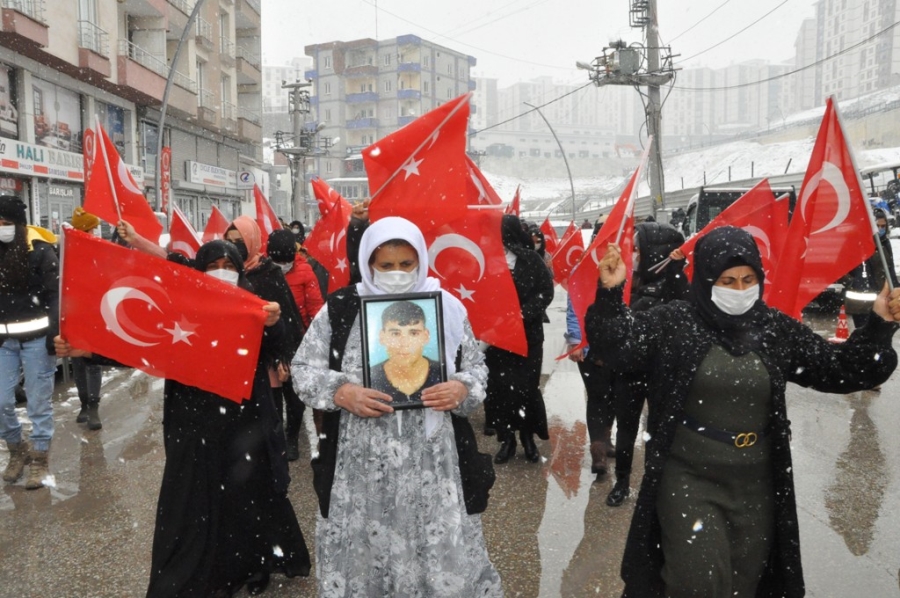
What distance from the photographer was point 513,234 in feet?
18.8

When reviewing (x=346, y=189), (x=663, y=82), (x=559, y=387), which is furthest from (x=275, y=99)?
(x=559, y=387)

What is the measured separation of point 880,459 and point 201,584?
4861mm

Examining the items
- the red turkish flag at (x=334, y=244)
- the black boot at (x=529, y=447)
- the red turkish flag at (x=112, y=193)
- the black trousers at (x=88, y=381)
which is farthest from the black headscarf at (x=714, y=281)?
the black trousers at (x=88, y=381)

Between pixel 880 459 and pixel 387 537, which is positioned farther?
pixel 880 459

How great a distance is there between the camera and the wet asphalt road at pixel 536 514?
384 centimetres

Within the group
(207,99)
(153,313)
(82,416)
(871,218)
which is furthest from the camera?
(207,99)

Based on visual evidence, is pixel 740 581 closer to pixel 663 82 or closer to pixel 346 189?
pixel 663 82

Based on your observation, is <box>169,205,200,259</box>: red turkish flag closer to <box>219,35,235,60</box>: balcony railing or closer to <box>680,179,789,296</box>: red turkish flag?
<box>680,179,789,296</box>: red turkish flag

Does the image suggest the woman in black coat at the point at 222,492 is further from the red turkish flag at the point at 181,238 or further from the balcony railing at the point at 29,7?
the balcony railing at the point at 29,7

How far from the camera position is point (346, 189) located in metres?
85.5

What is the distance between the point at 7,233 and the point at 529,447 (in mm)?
4051

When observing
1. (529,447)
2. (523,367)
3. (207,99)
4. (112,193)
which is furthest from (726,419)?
(207,99)

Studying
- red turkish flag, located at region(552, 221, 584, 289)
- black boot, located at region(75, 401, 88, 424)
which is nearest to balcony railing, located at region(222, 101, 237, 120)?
red turkish flag, located at region(552, 221, 584, 289)

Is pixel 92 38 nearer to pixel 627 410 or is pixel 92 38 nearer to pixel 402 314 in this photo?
pixel 627 410
